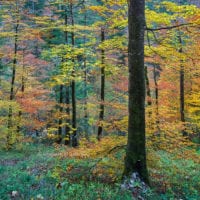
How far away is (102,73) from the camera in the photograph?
19.7m

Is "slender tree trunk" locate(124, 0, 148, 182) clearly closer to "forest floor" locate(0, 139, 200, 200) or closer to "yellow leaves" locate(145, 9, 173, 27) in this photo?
"forest floor" locate(0, 139, 200, 200)

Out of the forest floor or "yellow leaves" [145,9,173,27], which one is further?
"yellow leaves" [145,9,173,27]

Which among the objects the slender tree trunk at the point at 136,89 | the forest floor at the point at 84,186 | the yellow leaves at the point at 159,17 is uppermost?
the yellow leaves at the point at 159,17

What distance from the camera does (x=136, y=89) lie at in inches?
293

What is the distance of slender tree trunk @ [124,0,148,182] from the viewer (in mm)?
7422

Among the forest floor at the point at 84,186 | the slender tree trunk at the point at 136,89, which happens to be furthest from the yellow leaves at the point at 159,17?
the forest floor at the point at 84,186

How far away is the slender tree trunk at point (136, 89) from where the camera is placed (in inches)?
292

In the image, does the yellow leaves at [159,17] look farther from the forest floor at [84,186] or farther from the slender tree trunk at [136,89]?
the forest floor at [84,186]

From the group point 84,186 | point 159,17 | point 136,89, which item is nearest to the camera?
point 84,186

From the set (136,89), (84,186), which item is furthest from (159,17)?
(84,186)

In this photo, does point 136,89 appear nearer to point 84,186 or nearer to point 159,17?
point 84,186

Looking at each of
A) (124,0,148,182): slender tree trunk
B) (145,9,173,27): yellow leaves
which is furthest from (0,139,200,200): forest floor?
(145,9,173,27): yellow leaves

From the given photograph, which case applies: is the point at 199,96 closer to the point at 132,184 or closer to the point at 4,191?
the point at 132,184

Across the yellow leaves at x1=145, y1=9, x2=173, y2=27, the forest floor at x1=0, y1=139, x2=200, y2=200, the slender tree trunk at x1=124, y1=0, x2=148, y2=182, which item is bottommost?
the forest floor at x1=0, y1=139, x2=200, y2=200
